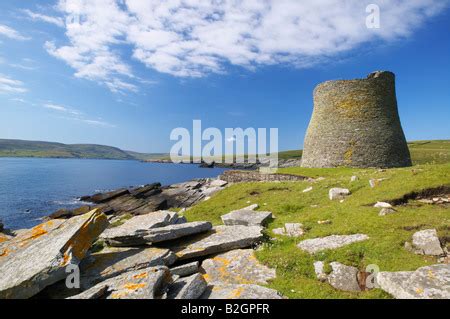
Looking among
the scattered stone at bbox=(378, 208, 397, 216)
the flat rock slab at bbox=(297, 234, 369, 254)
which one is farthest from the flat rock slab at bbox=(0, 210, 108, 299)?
the scattered stone at bbox=(378, 208, 397, 216)

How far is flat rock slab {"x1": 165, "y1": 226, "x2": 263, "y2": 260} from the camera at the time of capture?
10180mm

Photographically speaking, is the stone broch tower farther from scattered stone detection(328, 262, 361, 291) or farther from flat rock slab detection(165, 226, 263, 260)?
scattered stone detection(328, 262, 361, 291)

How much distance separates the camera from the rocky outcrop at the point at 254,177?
34884 mm

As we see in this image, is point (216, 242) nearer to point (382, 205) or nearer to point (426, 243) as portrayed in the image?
point (426, 243)

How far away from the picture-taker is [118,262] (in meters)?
9.05

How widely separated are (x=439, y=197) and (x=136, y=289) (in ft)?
46.1

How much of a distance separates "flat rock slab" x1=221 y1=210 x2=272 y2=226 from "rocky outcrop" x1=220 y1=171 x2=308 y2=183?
17157 millimetres

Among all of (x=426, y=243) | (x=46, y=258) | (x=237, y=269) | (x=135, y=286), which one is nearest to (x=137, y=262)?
(x=135, y=286)

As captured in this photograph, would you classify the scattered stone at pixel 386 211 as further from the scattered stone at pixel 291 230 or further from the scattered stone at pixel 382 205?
the scattered stone at pixel 291 230

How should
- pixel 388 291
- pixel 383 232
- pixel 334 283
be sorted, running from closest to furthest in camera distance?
pixel 388 291 < pixel 334 283 < pixel 383 232

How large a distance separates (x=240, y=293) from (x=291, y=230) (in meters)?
6.24
